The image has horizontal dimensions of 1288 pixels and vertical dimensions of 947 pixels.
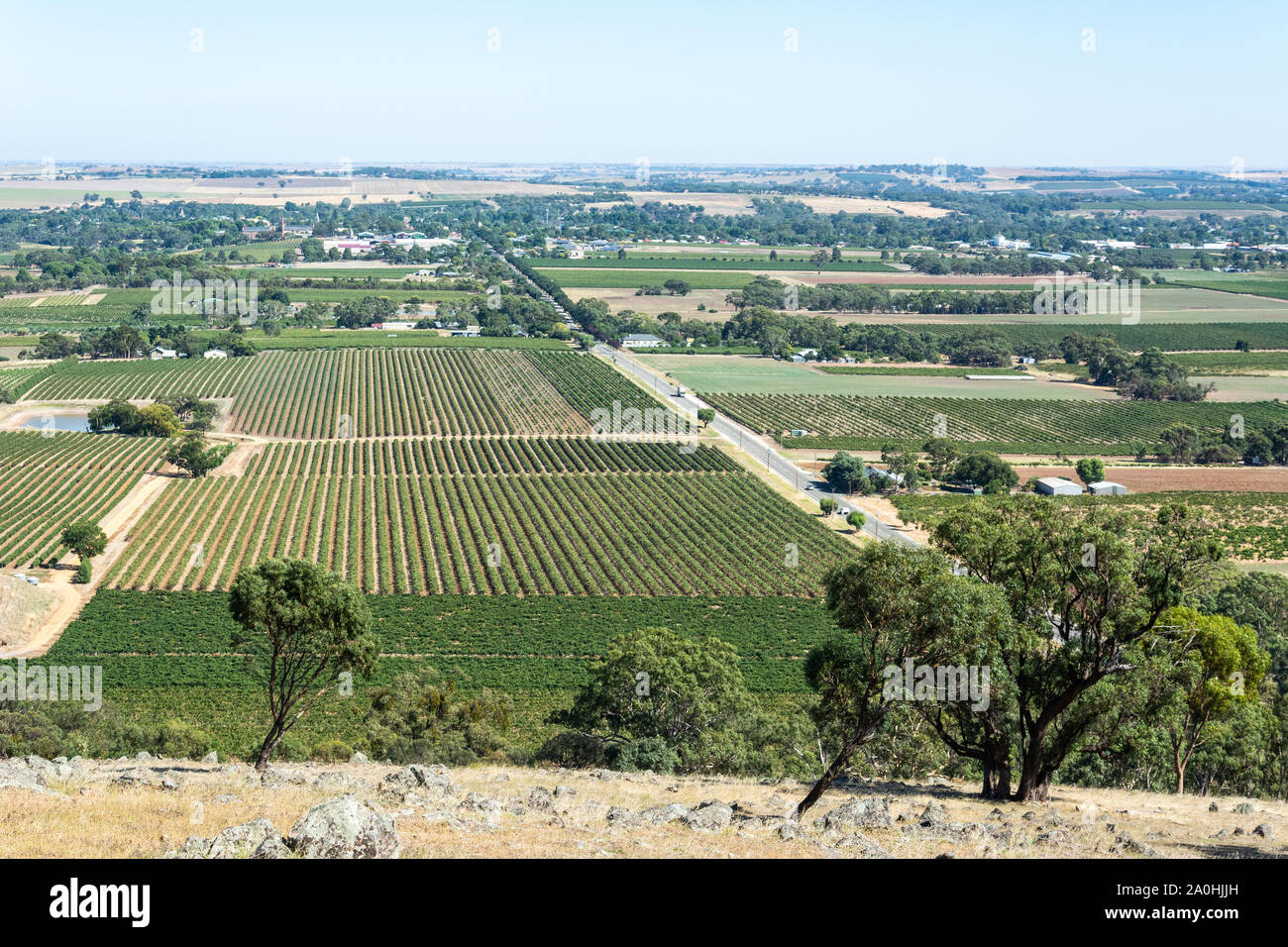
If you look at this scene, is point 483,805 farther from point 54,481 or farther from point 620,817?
point 54,481

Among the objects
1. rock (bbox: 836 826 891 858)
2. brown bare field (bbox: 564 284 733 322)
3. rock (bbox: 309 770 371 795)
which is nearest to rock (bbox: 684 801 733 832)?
rock (bbox: 836 826 891 858)

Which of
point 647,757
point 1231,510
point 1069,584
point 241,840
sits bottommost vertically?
point 1231,510

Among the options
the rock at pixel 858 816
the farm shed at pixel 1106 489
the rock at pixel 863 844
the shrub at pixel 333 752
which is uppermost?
the rock at pixel 863 844

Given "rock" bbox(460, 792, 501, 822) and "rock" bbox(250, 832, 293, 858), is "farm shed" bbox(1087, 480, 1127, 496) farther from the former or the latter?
"rock" bbox(250, 832, 293, 858)

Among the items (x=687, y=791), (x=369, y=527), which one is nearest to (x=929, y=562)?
(x=687, y=791)

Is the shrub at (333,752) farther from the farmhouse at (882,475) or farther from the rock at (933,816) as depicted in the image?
the farmhouse at (882,475)

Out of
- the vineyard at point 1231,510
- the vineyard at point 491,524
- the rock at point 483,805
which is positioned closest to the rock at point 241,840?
the rock at point 483,805

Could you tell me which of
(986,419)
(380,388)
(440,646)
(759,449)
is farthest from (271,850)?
(380,388)
